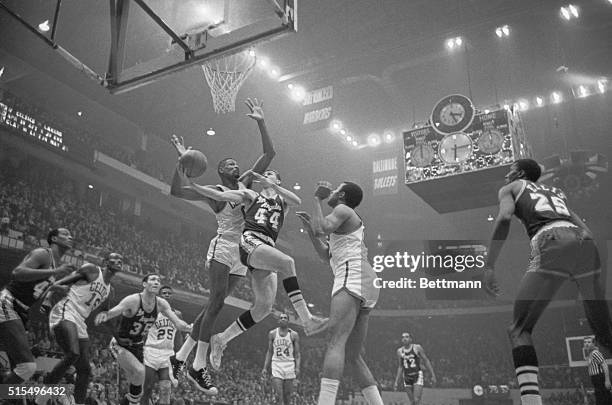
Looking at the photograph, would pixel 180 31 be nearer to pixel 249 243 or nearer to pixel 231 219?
pixel 231 219

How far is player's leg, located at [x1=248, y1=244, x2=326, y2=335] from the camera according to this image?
6.18m

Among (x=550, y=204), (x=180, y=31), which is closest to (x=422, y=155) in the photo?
(x=180, y=31)

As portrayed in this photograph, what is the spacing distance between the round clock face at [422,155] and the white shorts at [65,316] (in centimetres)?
1021

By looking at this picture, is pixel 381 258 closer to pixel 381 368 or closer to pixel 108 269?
pixel 381 368

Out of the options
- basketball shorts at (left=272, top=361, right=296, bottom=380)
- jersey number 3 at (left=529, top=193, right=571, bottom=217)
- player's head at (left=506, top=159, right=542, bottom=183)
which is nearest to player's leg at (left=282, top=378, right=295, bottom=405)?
basketball shorts at (left=272, top=361, right=296, bottom=380)

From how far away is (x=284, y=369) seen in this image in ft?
36.8

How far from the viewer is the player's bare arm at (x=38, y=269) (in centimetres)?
588

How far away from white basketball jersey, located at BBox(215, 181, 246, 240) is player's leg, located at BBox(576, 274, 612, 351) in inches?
159

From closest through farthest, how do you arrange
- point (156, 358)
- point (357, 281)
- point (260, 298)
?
point (357, 281), point (260, 298), point (156, 358)

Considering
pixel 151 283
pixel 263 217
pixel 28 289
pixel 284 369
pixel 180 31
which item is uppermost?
pixel 180 31

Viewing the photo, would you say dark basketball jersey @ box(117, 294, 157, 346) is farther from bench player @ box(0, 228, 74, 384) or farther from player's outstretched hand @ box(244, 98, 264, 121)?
player's outstretched hand @ box(244, 98, 264, 121)

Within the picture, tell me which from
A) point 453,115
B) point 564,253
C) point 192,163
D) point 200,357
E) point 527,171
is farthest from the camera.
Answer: point 453,115

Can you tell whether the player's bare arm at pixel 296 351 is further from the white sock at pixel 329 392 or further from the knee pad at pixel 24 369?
the white sock at pixel 329 392

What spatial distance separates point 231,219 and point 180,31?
3.27m
